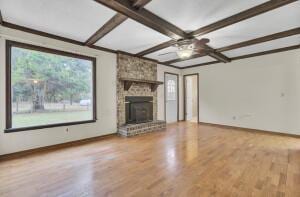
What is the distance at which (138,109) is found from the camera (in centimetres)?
550

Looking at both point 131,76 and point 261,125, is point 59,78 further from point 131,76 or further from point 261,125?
point 261,125

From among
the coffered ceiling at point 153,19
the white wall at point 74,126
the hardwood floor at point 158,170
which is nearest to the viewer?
the hardwood floor at point 158,170

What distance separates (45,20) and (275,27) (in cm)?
458

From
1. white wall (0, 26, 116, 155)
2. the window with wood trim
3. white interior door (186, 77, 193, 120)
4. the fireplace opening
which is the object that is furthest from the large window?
white interior door (186, 77, 193, 120)

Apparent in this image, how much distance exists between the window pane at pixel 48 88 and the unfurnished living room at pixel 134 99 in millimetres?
22

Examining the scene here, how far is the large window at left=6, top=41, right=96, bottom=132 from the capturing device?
3.22 metres

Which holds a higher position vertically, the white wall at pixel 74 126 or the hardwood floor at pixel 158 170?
the white wall at pixel 74 126

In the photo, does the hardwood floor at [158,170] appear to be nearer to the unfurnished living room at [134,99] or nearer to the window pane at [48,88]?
the unfurnished living room at [134,99]

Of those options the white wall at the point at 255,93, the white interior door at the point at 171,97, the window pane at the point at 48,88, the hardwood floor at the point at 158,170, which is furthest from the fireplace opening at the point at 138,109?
the white wall at the point at 255,93

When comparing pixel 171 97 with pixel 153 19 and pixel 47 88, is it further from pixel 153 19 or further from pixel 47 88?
pixel 47 88

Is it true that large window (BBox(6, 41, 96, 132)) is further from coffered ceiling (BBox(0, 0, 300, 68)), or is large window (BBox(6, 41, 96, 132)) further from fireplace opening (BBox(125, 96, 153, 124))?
fireplace opening (BBox(125, 96, 153, 124))

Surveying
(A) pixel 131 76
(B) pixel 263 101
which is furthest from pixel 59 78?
(B) pixel 263 101

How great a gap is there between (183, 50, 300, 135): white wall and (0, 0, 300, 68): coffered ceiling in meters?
0.91

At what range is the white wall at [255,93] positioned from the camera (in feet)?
15.1
